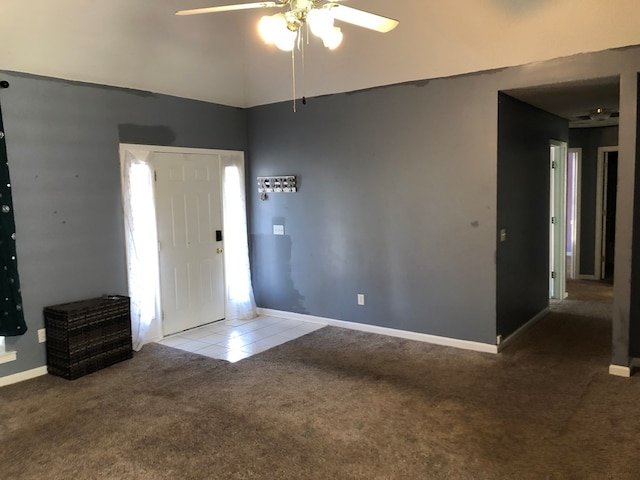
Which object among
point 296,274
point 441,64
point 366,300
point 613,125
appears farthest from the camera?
point 613,125

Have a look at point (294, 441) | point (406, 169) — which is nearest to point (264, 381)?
point (294, 441)

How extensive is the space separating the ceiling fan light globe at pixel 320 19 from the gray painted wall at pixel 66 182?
8.97 ft

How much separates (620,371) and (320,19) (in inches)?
134

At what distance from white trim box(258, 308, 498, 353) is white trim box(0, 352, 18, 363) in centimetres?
272

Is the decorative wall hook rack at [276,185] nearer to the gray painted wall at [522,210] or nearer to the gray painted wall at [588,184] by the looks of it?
the gray painted wall at [522,210]

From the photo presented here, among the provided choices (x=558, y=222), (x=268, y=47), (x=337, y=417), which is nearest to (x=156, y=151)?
(x=268, y=47)

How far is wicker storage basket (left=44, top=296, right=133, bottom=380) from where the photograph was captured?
4199 millimetres

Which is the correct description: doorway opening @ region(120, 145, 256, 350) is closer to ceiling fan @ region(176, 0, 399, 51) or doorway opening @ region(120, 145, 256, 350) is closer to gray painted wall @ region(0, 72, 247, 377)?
gray painted wall @ region(0, 72, 247, 377)

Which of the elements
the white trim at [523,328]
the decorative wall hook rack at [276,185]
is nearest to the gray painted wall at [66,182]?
the decorative wall hook rack at [276,185]

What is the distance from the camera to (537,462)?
9.20ft

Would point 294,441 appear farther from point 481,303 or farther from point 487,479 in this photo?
point 481,303

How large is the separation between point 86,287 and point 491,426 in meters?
3.51

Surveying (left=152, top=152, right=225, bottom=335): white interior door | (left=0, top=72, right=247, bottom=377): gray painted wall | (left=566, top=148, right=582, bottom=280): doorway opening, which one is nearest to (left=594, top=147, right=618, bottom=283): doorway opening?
(left=566, top=148, right=582, bottom=280): doorway opening

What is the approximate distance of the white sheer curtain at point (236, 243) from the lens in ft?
19.6
